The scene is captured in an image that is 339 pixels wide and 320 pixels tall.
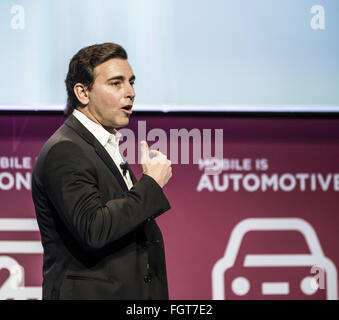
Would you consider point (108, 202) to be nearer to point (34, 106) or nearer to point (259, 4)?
point (34, 106)

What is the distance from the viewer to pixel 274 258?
2814 millimetres

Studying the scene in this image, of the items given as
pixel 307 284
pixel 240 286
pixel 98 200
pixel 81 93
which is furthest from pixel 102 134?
pixel 307 284

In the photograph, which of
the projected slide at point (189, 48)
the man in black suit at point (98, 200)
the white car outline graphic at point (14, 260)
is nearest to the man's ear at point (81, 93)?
the man in black suit at point (98, 200)

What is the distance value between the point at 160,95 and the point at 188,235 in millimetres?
750

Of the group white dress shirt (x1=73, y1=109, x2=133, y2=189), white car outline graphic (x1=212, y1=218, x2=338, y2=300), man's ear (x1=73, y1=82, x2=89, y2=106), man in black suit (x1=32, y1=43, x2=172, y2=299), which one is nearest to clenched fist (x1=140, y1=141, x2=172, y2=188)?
man in black suit (x1=32, y1=43, x2=172, y2=299)

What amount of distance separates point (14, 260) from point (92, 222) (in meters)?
1.47

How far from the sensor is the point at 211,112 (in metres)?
2.70

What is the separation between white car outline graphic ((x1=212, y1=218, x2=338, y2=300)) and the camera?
9.15 feet

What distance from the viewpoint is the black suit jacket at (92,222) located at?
56.0 inches

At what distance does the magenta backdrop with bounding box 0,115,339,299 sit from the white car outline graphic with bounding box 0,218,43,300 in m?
0.64

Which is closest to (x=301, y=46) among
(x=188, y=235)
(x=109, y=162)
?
(x=188, y=235)

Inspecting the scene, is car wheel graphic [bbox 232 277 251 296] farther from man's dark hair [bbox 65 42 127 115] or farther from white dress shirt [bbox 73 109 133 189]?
man's dark hair [bbox 65 42 127 115]

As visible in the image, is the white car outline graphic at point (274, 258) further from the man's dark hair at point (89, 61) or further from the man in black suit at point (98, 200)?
the man's dark hair at point (89, 61)

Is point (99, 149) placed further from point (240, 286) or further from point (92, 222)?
point (240, 286)
